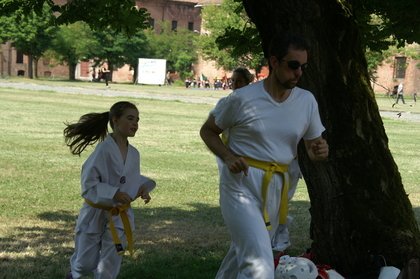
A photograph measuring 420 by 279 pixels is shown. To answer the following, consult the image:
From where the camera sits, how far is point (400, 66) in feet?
261

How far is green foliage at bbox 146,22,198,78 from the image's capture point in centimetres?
9199

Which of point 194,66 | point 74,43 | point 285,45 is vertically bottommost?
point 194,66

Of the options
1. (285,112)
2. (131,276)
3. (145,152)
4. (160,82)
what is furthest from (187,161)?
(160,82)

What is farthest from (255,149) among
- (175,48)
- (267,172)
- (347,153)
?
(175,48)

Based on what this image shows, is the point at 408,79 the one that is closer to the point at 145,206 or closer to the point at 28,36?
the point at 28,36

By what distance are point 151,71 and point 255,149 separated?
82608mm

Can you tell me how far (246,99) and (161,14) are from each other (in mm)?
100292

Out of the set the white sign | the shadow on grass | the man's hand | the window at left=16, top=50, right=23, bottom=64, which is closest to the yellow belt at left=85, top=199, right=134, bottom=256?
the man's hand

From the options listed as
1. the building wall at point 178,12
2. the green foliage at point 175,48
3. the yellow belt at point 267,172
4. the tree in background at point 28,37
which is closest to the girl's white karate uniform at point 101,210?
the yellow belt at point 267,172

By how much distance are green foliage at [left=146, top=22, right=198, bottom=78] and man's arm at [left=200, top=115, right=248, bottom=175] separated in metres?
85.7

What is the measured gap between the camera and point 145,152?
18.5 meters

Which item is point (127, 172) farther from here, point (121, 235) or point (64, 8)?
point (64, 8)

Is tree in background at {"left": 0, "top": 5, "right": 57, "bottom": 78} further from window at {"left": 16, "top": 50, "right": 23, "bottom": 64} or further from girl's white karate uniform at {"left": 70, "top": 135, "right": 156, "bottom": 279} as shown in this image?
girl's white karate uniform at {"left": 70, "top": 135, "right": 156, "bottom": 279}

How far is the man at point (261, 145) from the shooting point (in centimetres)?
462
